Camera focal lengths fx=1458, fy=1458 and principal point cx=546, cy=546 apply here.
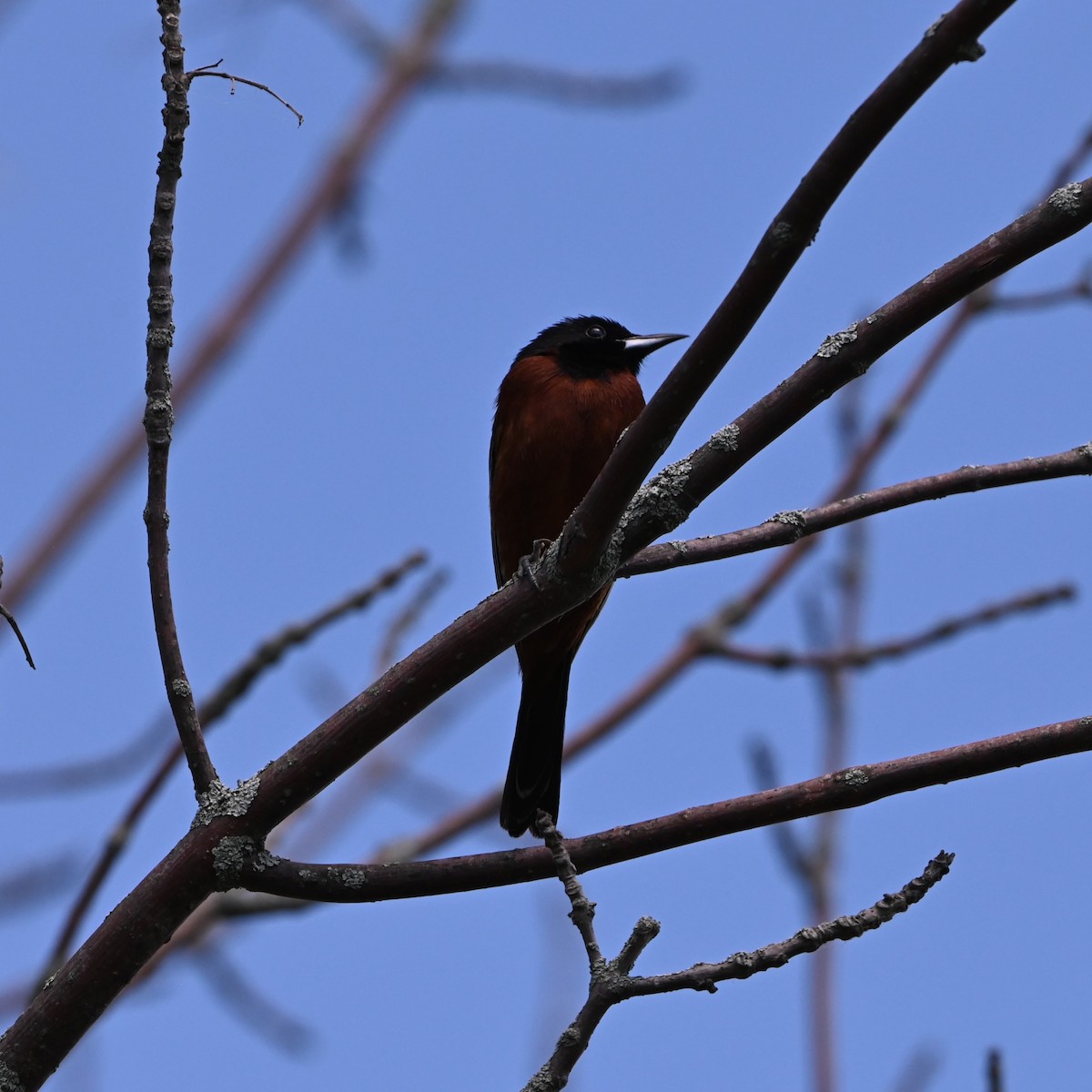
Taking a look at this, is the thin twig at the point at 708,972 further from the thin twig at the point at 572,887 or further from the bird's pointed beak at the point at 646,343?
the bird's pointed beak at the point at 646,343

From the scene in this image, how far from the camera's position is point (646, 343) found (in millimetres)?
5773

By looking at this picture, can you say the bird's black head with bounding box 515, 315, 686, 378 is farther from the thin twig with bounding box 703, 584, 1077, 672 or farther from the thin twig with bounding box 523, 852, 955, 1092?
the thin twig with bounding box 523, 852, 955, 1092

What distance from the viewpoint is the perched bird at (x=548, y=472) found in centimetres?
436

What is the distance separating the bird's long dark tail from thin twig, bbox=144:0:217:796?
152 cm

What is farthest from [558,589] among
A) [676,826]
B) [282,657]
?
[282,657]

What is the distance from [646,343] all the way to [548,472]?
1.07m

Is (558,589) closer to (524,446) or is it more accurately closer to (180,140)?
(180,140)

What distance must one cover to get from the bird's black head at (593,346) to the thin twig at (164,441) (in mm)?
2979

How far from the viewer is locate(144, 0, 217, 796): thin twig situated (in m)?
2.41

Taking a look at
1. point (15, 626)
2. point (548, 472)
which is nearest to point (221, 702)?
point (15, 626)

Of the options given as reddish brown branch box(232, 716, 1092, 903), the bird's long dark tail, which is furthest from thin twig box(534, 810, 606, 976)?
the bird's long dark tail

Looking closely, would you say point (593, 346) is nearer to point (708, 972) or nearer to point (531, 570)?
point (531, 570)

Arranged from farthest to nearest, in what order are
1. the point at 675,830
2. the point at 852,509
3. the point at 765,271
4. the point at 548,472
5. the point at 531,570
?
the point at 548,472 → the point at 852,509 → the point at 531,570 → the point at 675,830 → the point at 765,271

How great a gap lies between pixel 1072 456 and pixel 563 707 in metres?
2.30
